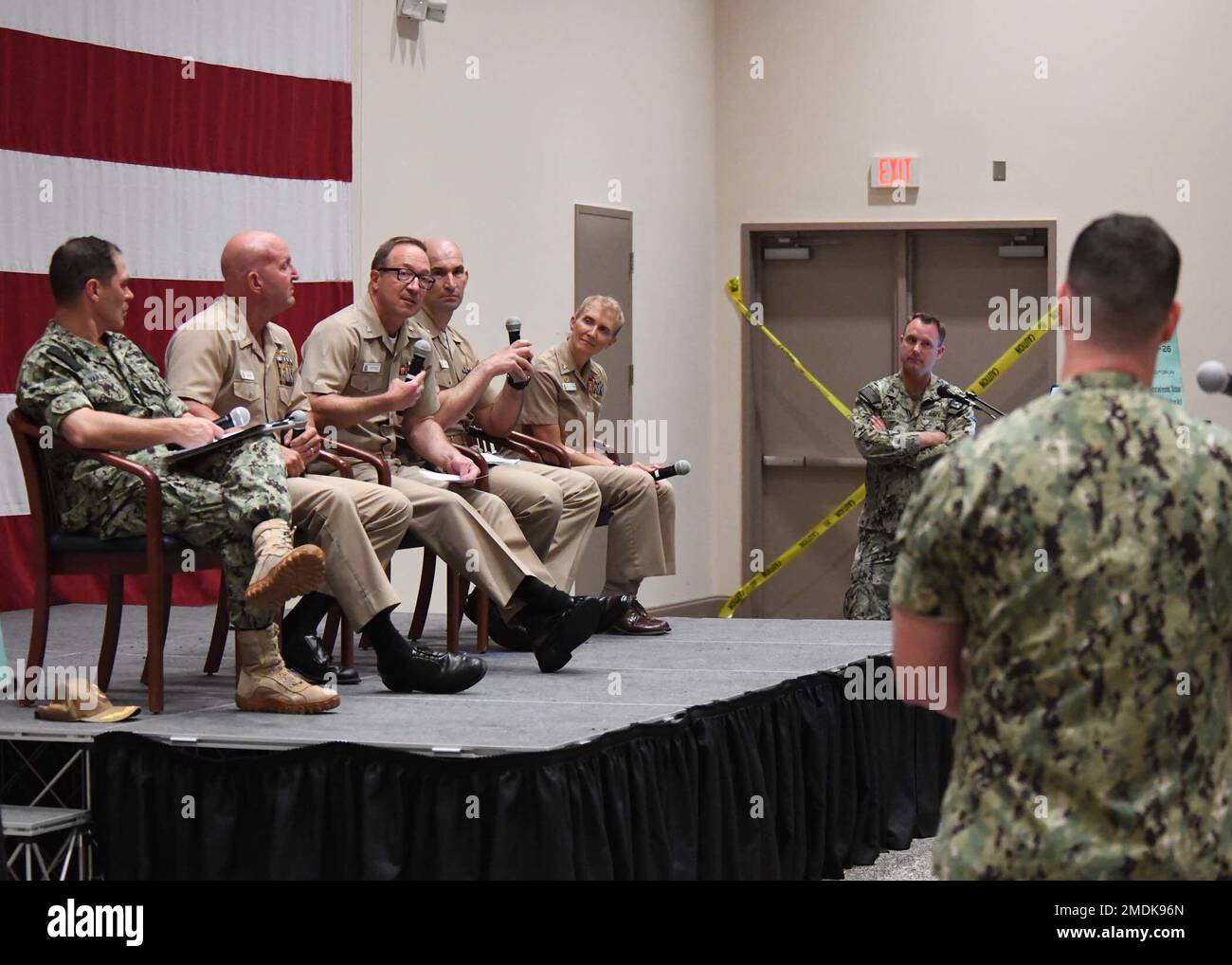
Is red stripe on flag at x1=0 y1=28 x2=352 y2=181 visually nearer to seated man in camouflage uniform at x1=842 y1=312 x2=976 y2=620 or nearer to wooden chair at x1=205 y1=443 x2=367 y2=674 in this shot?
wooden chair at x1=205 y1=443 x2=367 y2=674

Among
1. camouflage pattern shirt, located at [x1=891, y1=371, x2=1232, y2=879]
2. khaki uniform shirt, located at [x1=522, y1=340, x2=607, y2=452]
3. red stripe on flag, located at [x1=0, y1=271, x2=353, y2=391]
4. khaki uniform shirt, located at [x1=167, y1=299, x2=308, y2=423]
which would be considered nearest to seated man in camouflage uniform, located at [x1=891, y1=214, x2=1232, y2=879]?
camouflage pattern shirt, located at [x1=891, y1=371, x2=1232, y2=879]

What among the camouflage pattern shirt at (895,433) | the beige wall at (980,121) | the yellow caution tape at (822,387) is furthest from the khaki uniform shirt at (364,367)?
the beige wall at (980,121)

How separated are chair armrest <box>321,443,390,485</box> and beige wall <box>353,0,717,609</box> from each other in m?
1.91

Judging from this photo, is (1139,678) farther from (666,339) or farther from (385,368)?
(666,339)

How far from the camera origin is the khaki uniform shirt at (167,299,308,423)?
3.96 m

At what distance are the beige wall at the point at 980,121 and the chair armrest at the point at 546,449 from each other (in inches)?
132

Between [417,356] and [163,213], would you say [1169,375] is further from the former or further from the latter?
[163,213]

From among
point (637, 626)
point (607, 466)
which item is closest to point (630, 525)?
point (607, 466)

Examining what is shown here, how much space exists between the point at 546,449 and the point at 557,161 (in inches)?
89.6

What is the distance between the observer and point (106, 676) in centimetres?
384

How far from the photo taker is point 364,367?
4.52 metres

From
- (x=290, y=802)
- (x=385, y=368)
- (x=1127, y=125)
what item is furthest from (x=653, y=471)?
(x=1127, y=125)

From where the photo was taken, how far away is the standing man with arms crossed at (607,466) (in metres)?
5.31
